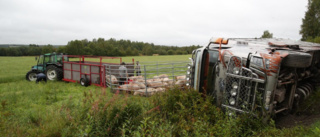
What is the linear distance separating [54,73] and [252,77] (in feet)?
42.7

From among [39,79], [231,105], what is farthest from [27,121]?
[39,79]

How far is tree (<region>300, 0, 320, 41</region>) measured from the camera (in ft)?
99.1

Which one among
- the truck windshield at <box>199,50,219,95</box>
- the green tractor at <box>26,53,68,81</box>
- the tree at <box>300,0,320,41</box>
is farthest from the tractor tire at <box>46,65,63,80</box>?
the tree at <box>300,0,320,41</box>

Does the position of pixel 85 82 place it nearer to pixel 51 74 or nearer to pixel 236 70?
pixel 51 74

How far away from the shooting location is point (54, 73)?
13977 millimetres

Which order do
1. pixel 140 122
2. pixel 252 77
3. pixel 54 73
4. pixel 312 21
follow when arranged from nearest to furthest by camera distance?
pixel 140 122 → pixel 252 77 → pixel 54 73 → pixel 312 21

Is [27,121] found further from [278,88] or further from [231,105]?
[278,88]

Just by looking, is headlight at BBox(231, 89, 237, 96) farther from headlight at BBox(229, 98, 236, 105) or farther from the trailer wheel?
the trailer wheel

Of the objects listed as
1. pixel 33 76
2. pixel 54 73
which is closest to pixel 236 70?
pixel 54 73

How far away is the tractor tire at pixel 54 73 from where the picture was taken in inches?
541

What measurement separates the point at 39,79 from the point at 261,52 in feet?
43.2

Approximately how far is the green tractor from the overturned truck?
11.2 metres

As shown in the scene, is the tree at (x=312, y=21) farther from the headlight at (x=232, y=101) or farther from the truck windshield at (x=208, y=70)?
the headlight at (x=232, y=101)

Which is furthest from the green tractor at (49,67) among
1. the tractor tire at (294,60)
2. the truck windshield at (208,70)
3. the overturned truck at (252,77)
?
the tractor tire at (294,60)
